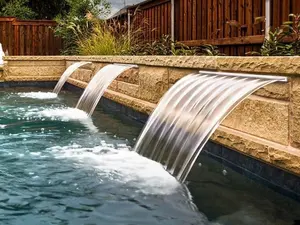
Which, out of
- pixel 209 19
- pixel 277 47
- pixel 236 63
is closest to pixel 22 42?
pixel 209 19

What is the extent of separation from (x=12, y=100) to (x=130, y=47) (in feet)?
8.09

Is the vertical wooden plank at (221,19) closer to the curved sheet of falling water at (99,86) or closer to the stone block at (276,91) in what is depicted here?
the curved sheet of falling water at (99,86)

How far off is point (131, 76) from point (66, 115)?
113cm

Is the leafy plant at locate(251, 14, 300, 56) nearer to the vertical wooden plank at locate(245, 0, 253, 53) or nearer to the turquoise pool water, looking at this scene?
the vertical wooden plank at locate(245, 0, 253, 53)

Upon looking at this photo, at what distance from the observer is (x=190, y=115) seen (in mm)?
4047

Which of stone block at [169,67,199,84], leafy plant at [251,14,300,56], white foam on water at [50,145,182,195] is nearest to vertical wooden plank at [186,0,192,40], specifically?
leafy plant at [251,14,300,56]

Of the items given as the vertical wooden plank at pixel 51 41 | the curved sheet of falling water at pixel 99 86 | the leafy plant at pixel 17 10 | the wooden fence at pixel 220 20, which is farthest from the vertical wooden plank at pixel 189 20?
the leafy plant at pixel 17 10

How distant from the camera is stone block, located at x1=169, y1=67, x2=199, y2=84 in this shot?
4953 mm

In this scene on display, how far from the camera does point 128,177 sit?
3.61 metres

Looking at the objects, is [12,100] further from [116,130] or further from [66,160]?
[66,160]

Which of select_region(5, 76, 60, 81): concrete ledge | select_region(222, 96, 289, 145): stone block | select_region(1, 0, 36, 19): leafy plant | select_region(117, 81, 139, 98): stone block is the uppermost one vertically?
select_region(1, 0, 36, 19): leafy plant

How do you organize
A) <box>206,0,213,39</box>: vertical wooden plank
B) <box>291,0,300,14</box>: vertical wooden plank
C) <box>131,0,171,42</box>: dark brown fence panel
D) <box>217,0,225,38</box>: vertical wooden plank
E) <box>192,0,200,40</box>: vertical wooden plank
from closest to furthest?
<box>291,0,300,14</box>: vertical wooden plank, <box>217,0,225,38</box>: vertical wooden plank, <box>206,0,213,39</box>: vertical wooden plank, <box>192,0,200,40</box>: vertical wooden plank, <box>131,0,171,42</box>: dark brown fence panel

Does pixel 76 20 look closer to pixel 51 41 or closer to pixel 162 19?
pixel 51 41

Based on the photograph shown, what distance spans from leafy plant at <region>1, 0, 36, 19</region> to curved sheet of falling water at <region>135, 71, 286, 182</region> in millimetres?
14343
